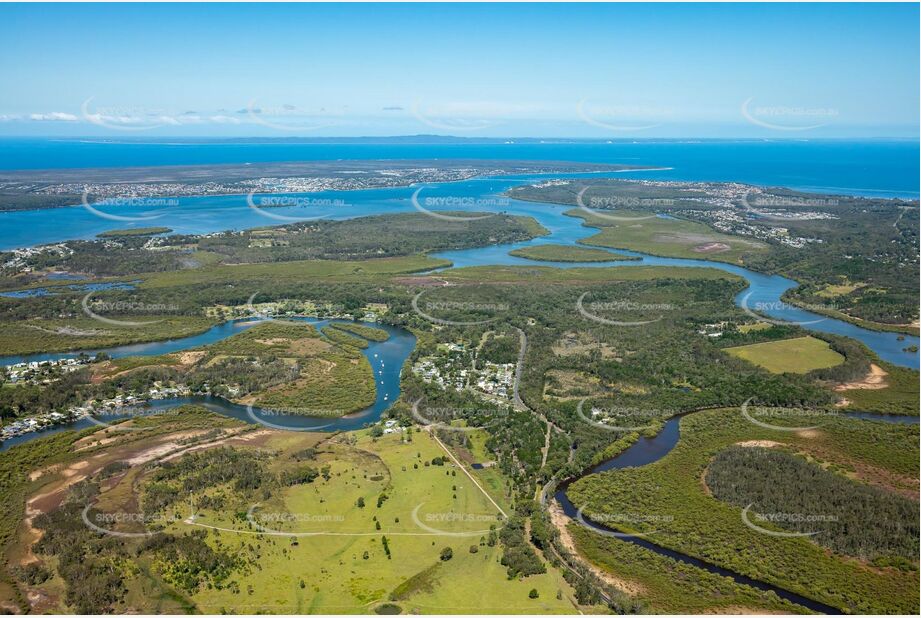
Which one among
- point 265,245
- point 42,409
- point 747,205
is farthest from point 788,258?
point 42,409

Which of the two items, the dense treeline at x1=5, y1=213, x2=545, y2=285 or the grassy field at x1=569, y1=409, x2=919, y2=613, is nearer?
the grassy field at x1=569, y1=409, x2=919, y2=613

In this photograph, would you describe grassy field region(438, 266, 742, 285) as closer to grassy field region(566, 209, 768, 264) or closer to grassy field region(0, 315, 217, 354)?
grassy field region(566, 209, 768, 264)

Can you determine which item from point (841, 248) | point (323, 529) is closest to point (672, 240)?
point (841, 248)

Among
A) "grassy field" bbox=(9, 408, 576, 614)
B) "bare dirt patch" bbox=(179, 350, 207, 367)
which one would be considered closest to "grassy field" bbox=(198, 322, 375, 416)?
"bare dirt patch" bbox=(179, 350, 207, 367)

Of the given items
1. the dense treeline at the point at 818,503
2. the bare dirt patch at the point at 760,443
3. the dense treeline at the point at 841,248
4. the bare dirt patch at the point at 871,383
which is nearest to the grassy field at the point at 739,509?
the bare dirt patch at the point at 760,443

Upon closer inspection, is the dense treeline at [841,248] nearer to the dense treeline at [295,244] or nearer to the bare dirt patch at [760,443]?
the bare dirt patch at [760,443]

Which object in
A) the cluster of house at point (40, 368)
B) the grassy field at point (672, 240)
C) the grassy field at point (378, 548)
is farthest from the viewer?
the grassy field at point (672, 240)

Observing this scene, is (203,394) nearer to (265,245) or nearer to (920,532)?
(920,532)
